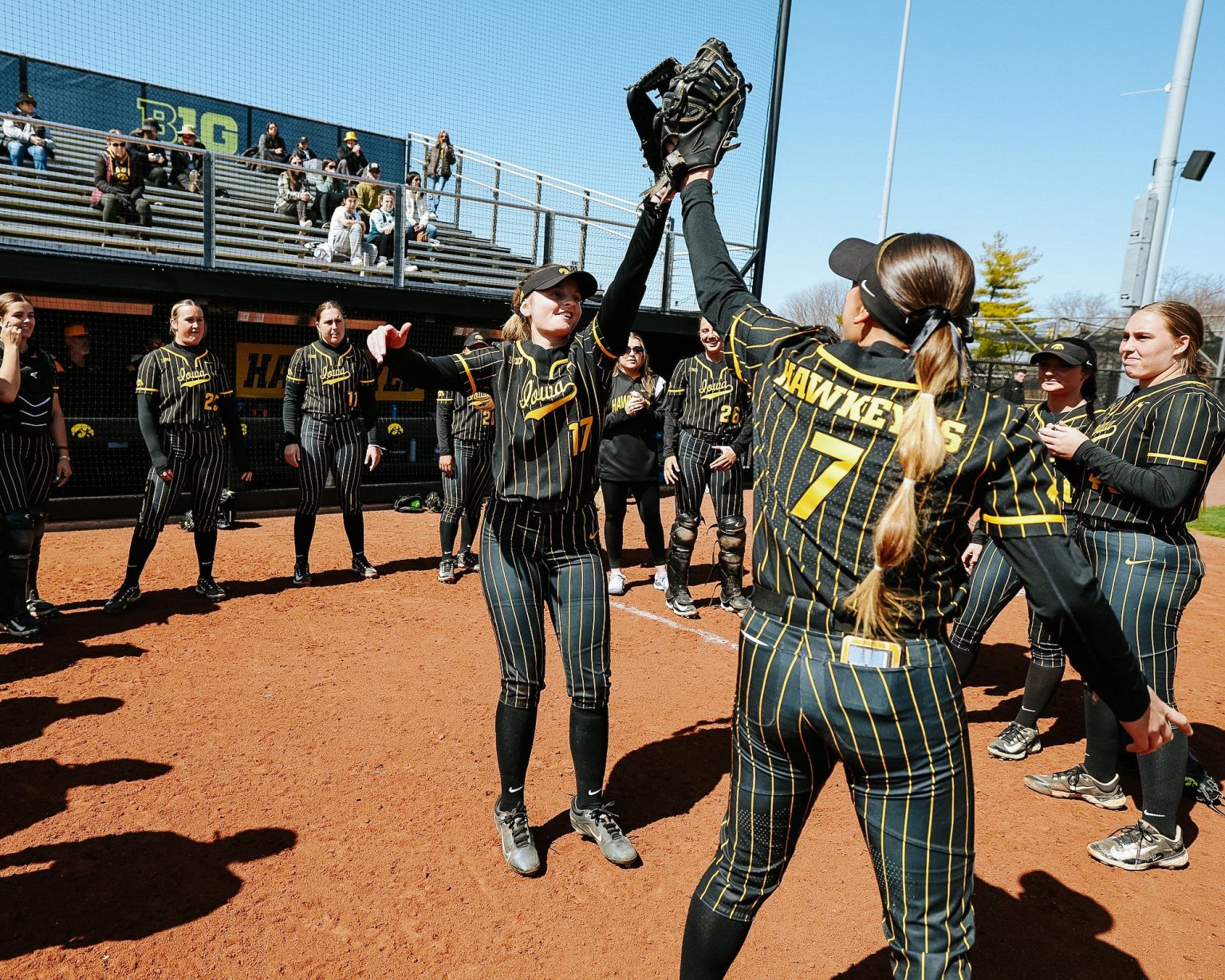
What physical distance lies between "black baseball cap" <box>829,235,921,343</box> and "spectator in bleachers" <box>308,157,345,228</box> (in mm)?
11476

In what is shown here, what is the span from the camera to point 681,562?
22.9ft

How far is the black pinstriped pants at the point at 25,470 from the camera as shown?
5.43 m

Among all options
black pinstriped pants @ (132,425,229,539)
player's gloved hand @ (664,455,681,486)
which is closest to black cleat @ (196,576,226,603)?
black pinstriped pants @ (132,425,229,539)

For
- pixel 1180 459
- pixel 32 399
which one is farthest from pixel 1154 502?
pixel 32 399

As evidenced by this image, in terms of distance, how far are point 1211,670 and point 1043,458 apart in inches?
233

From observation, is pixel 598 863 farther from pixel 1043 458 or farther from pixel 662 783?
pixel 1043 458

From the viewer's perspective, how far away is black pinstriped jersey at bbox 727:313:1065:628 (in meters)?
1.77

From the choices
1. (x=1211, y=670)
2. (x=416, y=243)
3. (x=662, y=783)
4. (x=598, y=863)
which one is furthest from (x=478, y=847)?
(x=416, y=243)

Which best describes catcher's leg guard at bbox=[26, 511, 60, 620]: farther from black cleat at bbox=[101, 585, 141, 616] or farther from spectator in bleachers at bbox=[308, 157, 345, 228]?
spectator in bleachers at bbox=[308, 157, 345, 228]

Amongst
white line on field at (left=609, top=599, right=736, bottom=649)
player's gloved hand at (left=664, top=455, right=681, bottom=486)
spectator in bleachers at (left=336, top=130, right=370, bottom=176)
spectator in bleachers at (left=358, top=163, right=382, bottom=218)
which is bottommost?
white line on field at (left=609, top=599, right=736, bottom=649)

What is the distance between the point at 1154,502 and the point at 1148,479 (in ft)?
0.30

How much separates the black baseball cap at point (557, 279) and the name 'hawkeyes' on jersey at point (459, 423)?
13.7 feet

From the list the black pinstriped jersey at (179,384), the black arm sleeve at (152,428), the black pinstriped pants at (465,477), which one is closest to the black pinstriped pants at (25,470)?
the black arm sleeve at (152,428)

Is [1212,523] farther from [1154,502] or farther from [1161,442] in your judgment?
[1154,502]
